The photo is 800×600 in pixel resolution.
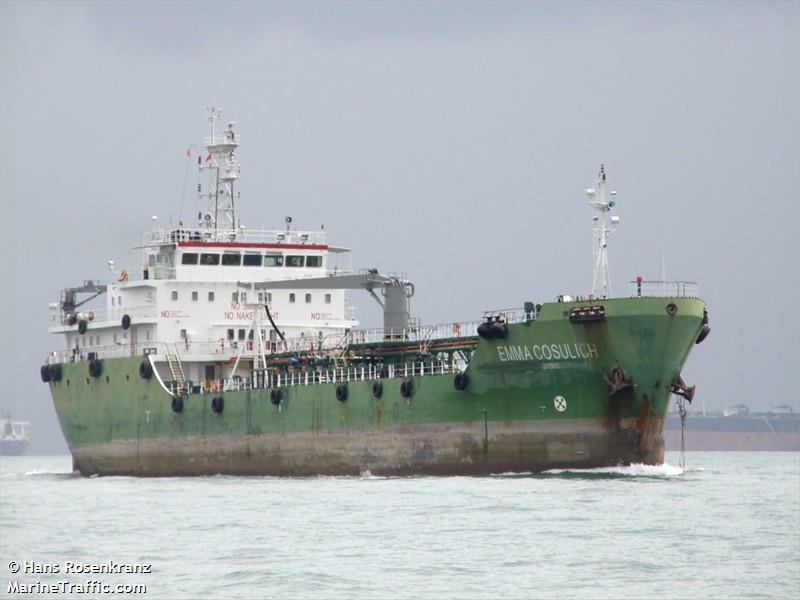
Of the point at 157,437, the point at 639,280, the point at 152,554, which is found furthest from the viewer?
the point at 157,437

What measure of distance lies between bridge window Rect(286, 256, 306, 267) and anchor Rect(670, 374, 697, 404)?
1690 cm

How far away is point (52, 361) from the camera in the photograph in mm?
60844

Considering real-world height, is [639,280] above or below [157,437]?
above

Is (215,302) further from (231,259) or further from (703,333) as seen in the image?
(703,333)

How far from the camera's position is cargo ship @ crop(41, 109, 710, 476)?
4150 cm

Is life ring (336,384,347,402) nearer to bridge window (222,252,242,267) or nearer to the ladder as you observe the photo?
the ladder

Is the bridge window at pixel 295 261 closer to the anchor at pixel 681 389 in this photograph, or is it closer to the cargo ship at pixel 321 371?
the cargo ship at pixel 321 371

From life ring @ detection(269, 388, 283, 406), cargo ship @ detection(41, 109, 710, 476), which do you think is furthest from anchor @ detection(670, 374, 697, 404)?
life ring @ detection(269, 388, 283, 406)

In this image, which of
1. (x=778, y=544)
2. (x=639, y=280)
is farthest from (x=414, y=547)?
(x=639, y=280)

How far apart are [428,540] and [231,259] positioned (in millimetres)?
25933

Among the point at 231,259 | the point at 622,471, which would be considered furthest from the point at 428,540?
the point at 231,259

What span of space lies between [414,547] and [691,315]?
14401 mm

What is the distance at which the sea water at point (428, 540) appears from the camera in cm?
2606

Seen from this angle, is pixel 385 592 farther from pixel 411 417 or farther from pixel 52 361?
pixel 52 361
